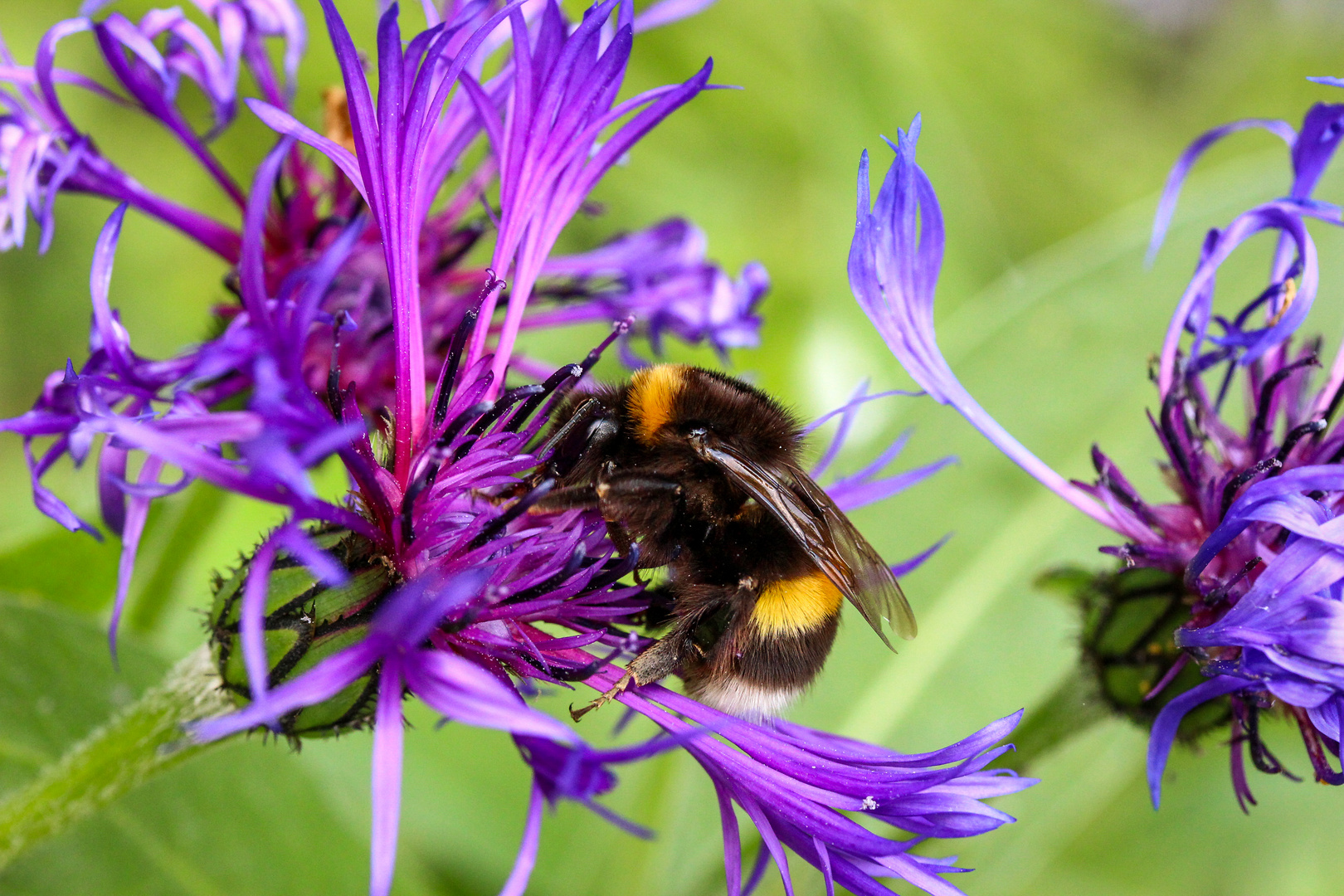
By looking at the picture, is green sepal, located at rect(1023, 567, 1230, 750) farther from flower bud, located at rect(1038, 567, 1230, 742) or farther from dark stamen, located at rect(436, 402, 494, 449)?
dark stamen, located at rect(436, 402, 494, 449)

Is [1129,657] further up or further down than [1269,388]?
further down

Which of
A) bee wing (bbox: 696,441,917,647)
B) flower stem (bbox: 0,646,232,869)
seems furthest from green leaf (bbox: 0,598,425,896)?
bee wing (bbox: 696,441,917,647)

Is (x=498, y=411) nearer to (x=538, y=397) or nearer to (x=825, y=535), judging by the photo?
(x=538, y=397)

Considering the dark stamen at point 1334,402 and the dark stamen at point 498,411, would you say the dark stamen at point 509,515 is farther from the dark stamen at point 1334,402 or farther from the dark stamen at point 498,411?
the dark stamen at point 1334,402

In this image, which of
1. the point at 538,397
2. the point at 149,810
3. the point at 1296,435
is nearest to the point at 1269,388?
the point at 1296,435

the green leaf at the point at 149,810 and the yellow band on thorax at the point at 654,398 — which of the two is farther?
the green leaf at the point at 149,810

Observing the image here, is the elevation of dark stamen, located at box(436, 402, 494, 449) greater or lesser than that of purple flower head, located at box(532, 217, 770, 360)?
lesser

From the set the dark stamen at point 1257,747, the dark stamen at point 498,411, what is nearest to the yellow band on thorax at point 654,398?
the dark stamen at point 498,411
